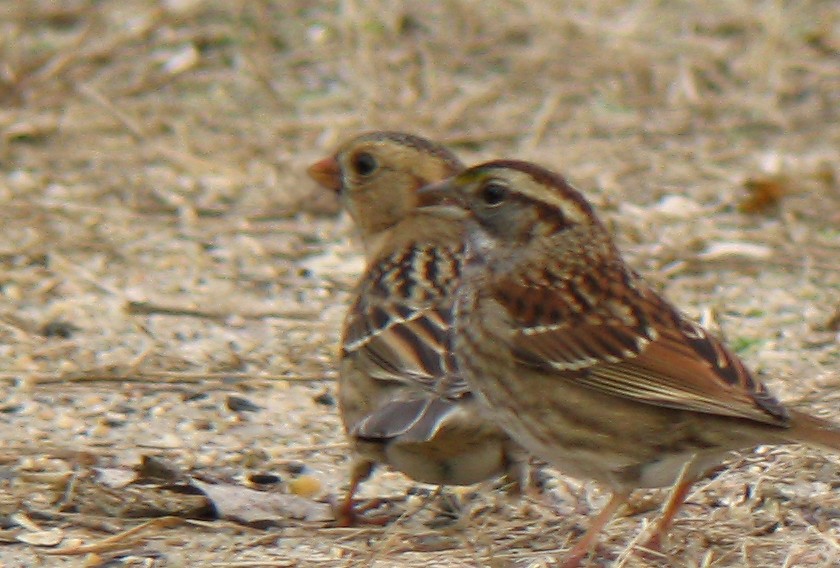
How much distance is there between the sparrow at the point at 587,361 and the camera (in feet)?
12.3

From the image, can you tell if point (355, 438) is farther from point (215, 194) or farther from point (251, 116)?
point (251, 116)

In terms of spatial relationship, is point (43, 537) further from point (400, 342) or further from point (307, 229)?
point (307, 229)

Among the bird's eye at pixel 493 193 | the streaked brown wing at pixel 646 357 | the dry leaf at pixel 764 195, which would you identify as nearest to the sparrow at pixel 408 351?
the streaked brown wing at pixel 646 357

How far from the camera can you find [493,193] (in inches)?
169

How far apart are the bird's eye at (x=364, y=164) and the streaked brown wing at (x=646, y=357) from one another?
4.80 feet

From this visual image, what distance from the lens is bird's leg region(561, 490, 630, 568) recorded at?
3.86 metres

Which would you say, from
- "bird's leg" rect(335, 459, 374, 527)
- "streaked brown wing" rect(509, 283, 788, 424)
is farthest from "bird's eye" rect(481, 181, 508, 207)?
"bird's leg" rect(335, 459, 374, 527)

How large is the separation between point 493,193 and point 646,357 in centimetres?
67

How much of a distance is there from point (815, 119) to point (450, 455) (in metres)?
4.28

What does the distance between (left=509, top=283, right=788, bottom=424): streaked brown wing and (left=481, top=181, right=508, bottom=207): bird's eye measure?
0.28 metres

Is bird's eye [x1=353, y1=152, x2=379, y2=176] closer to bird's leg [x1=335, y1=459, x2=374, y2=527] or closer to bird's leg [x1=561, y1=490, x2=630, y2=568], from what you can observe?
bird's leg [x1=335, y1=459, x2=374, y2=527]

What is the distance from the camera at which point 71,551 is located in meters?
4.02

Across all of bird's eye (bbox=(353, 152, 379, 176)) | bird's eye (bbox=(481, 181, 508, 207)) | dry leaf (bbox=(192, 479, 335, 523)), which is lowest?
dry leaf (bbox=(192, 479, 335, 523))

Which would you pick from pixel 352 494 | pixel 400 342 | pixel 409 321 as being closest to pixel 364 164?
pixel 409 321
